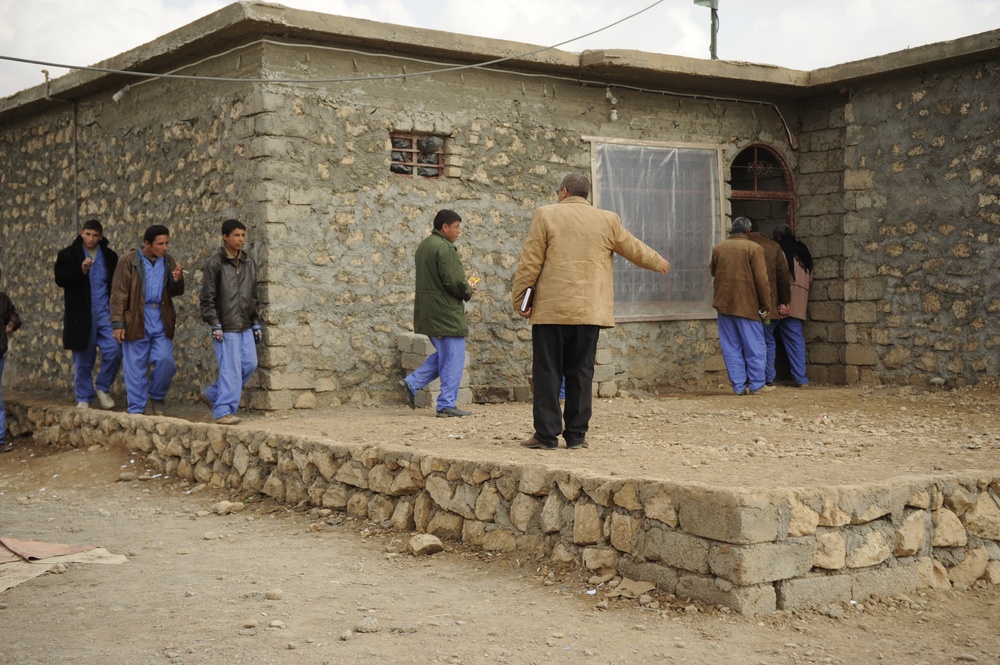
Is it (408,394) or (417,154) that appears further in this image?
(417,154)

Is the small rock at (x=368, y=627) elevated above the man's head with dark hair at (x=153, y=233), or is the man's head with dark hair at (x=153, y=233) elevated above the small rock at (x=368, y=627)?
the man's head with dark hair at (x=153, y=233)

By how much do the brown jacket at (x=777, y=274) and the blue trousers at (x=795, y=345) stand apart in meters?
0.45

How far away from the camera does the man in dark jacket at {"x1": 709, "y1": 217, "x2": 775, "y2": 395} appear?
35.2ft

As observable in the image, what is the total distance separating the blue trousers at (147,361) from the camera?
30.2ft

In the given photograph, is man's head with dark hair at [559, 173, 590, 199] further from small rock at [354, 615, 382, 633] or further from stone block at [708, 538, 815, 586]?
small rock at [354, 615, 382, 633]

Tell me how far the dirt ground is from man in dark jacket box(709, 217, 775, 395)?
231cm

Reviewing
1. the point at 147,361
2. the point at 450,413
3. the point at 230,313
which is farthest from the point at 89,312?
the point at 450,413

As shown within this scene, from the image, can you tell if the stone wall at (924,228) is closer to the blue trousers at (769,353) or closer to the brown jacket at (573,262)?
the blue trousers at (769,353)

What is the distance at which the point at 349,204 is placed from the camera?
9477 millimetres

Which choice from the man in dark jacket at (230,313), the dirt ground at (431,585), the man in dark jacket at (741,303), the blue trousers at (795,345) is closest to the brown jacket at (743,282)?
the man in dark jacket at (741,303)

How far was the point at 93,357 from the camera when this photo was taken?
32.7ft

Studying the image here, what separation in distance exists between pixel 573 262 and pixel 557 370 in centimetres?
64

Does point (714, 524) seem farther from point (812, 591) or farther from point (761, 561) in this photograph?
point (812, 591)

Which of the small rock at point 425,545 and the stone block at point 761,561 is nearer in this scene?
the stone block at point 761,561
